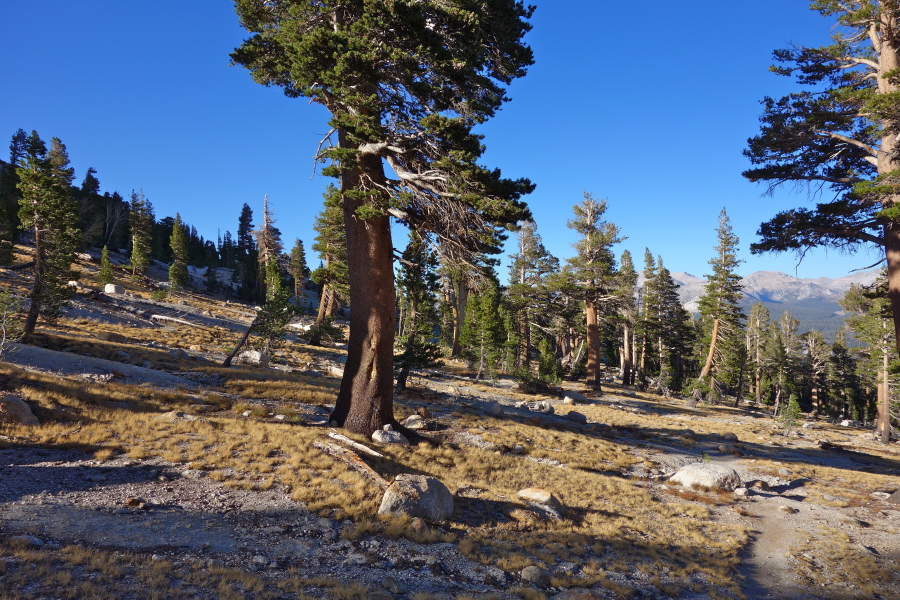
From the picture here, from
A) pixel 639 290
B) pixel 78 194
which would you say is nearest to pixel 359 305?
pixel 639 290

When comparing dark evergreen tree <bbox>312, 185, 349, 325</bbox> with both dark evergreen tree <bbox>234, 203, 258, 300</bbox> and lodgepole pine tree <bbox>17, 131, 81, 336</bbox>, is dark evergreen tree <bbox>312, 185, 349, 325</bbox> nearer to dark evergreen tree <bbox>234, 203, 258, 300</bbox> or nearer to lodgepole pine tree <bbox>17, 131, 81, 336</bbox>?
lodgepole pine tree <bbox>17, 131, 81, 336</bbox>

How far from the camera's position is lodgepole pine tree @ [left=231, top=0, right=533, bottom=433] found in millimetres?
8352

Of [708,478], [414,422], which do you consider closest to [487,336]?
[414,422]

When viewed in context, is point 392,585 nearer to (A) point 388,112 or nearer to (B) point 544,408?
(A) point 388,112

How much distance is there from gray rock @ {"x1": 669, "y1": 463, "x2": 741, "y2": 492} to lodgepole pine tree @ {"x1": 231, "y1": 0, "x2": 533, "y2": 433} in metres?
8.74

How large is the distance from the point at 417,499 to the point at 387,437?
324cm

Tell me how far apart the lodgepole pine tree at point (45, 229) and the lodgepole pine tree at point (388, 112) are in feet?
52.4

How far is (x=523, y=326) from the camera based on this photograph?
44281 millimetres

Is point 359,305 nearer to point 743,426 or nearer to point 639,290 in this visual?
point 743,426

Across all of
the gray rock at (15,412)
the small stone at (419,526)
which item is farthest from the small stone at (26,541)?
the gray rock at (15,412)

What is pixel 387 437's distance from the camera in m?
9.80

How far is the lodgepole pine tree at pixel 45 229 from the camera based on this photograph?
18.7 meters

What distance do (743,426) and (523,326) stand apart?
22022mm

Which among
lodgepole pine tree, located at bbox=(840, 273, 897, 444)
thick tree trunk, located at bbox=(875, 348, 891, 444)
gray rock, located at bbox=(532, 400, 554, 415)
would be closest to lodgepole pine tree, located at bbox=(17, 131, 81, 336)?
gray rock, located at bbox=(532, 400, 554, 415)
